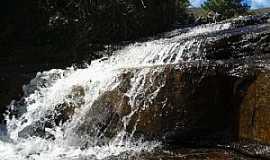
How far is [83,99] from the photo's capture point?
10.0 metres

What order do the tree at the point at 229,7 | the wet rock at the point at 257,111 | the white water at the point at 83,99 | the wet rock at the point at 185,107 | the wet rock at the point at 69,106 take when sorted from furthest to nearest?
the tree at the point at 229,7 < the wet rock at the point at 69,106 < the white water at the point at 83,99 < the wet rock at the point at 185,107 < the wet rock at the point at 257,111

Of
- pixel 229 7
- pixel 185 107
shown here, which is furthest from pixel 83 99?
pixel 229 7

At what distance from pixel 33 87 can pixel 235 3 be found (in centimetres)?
3187

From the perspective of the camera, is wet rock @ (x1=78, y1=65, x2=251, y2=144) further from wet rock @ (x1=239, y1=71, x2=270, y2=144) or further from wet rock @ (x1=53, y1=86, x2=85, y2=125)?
wet rock @ (x1=53, y1=86, x2=85, y2=125)

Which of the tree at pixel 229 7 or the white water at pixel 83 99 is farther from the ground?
the tree at pixel 229 7

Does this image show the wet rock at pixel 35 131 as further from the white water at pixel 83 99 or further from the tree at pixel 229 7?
the tree at pixel 229 7

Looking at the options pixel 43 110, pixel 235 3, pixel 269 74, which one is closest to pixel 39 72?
pixel 43 110

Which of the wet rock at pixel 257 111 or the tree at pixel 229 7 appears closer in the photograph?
the wet rock at pixel 257 111

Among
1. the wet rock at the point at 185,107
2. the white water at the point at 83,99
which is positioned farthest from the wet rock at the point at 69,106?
the wet rock at the point at 185,107

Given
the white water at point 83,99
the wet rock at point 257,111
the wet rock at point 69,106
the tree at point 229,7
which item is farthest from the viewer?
the tree at point 229,7

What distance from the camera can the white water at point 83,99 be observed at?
8586 millimetres

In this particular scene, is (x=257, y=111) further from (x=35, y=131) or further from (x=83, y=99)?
(x=35, y=131)

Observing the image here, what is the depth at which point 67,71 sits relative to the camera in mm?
12328

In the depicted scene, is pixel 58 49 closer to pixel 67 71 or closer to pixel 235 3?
pixel 67 71
